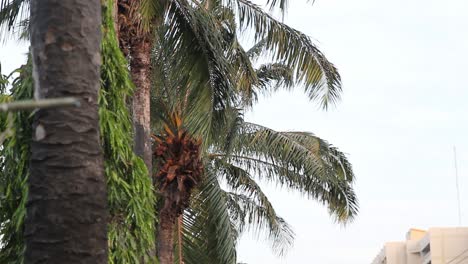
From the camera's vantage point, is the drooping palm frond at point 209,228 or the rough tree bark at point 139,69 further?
the drooping palm frond at point 209,228

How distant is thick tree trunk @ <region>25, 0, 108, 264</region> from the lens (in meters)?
5.88

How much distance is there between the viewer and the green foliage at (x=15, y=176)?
10305mm

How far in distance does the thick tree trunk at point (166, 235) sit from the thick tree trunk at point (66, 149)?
13.1 meters

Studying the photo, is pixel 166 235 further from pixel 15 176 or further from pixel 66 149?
pixel 66 149

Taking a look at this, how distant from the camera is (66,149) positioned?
6066mm

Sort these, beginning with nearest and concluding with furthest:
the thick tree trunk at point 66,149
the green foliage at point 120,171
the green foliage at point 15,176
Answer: the thick tree trunk at point 66,149 < the green foliage at point 15,176 < the green foliage at point 120,171

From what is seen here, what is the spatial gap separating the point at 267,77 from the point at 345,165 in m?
3.01

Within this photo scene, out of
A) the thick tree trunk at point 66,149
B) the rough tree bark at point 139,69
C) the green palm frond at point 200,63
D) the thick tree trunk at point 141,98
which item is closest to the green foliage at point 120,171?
the thick tree trunk at point 66,149

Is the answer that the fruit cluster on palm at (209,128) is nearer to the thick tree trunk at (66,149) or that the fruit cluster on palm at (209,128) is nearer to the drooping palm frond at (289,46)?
the drooping palm frond at (289,46)

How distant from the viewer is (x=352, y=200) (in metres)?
25.7

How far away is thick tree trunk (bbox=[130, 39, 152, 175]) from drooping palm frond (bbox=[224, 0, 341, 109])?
1565 mm

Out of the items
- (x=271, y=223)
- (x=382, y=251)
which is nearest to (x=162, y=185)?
(x=271, y=223)

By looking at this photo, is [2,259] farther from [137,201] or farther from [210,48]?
[210,48]

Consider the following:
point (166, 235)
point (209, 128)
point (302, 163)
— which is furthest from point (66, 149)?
point (302, 163)
